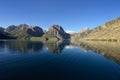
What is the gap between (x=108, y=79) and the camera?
3616 cm

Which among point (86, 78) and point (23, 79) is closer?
point (23, 79)

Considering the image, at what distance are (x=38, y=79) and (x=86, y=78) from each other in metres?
13.8

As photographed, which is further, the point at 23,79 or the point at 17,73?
the point at 17,73

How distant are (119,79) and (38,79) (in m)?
22.9

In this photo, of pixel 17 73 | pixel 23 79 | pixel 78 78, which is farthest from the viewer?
pixel 17 73

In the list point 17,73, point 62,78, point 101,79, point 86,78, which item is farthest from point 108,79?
point 17,73

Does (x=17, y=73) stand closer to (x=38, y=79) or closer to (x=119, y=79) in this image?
(x=38, y=79)

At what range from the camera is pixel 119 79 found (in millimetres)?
35844

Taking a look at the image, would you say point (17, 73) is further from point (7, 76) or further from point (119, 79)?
point (119, 79)

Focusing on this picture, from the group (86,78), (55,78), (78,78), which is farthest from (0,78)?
(86,78)

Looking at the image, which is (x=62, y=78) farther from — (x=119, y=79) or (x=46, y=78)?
(x=119, y=79)

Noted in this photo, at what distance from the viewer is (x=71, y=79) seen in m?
35.3

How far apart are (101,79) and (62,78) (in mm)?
11195

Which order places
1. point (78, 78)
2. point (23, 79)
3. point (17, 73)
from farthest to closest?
point (17, 73)
point (78, 78)
point (23, 79)
